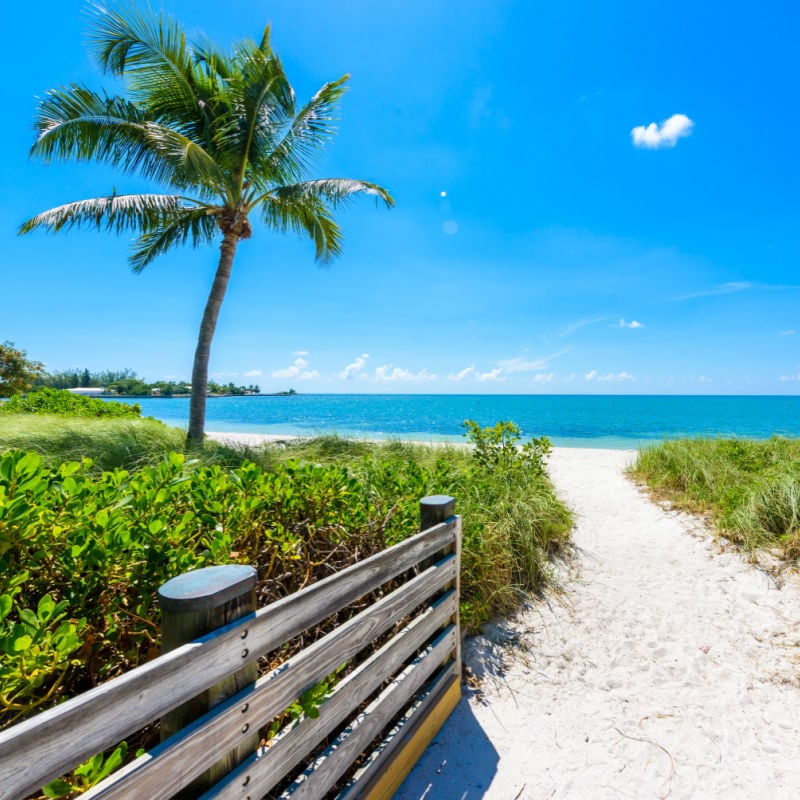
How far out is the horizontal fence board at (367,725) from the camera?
1501 millimetres

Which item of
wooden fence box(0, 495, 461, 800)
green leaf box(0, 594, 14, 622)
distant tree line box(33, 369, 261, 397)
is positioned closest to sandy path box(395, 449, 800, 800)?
wooden fence box(0, 495, 461, 800)

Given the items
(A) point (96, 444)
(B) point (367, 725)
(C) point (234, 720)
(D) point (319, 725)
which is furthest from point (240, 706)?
(A) point (96, 444)

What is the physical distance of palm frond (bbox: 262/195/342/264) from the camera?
30.8 ft

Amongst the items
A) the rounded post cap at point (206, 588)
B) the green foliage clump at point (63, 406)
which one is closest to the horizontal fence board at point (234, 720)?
the rounded post cap at point (206, 588)

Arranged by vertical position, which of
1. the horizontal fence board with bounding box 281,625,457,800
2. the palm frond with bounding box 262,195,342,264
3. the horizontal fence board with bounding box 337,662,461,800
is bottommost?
the horizontal fence board with bounding box 337,662,461,800

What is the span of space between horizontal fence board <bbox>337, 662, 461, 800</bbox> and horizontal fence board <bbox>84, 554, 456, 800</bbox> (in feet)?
1.92

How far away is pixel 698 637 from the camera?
3.44 metres

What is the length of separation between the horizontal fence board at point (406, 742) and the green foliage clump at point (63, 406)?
13.9 meters

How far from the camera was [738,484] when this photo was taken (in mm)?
6070

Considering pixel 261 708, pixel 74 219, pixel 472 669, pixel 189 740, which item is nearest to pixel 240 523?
pixel 261 708

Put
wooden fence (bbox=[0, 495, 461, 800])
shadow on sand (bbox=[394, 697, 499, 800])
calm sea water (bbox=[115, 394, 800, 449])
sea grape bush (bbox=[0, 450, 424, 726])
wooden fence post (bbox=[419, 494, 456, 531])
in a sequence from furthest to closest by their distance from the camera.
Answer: calm sea water (bbox=[115, 394, 800, 449]) < wooden fence post (bbox=[419, 494, 456, 531]) < shadow on sand (bbox=[394, 697, 499, 800]) < sea grape bush (bbox=[0, 450, 424, 726]) < wooden fence (bbox=[0, 495, 461, 800])

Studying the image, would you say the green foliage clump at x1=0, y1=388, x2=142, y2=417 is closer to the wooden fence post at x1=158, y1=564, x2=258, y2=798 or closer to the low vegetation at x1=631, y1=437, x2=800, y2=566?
the wooden fence post at x1=158, y1=564, x2=258, y2=798

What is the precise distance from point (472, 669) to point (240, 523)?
7.13 ft

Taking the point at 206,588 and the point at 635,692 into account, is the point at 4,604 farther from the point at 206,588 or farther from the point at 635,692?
the point at 635,692
